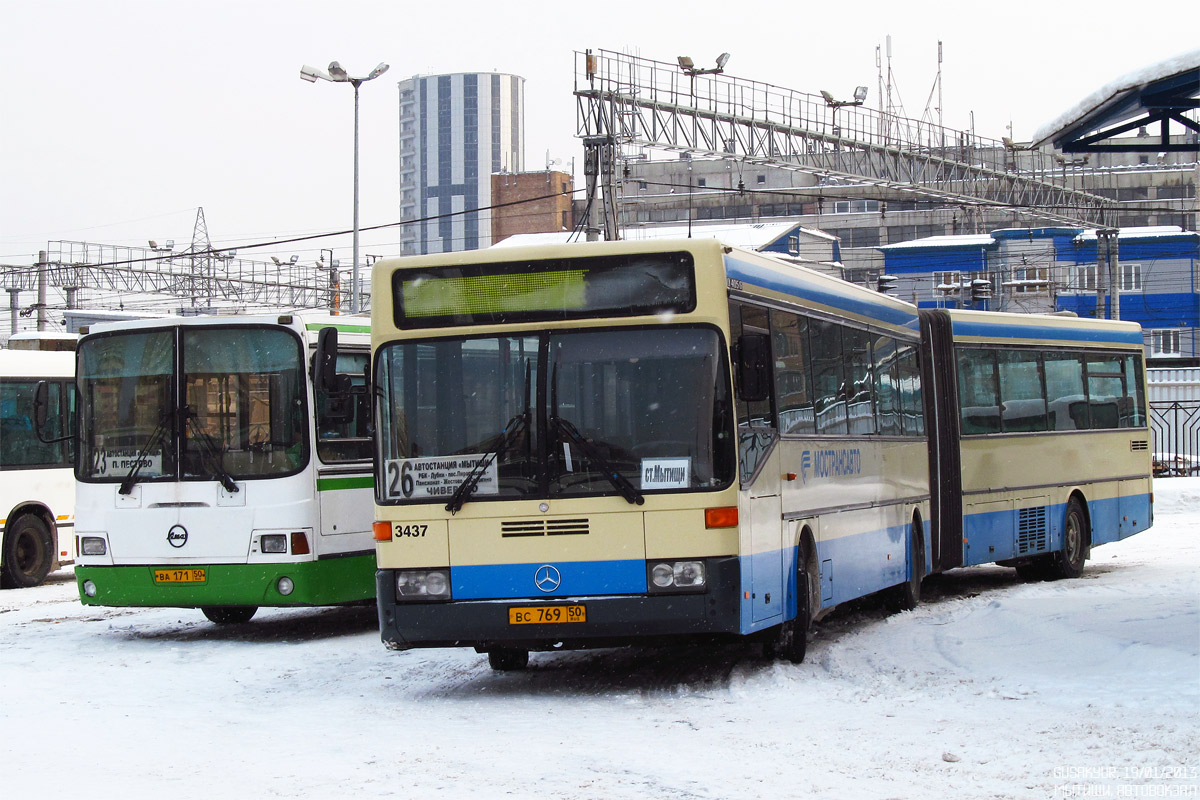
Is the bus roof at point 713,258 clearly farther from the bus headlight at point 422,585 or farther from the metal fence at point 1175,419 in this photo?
the metal fence at point 1175,419

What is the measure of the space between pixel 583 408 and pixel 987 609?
5239 mm

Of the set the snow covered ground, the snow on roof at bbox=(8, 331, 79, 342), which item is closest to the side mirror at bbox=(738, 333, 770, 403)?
the snow covered ground

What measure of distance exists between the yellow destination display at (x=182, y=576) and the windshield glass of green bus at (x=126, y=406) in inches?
34.5

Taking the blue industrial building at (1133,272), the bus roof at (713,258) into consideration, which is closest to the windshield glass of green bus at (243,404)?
the bus roof at (713,258)

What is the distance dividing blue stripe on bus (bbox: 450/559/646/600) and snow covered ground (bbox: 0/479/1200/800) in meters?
0.72

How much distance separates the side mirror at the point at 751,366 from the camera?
10.1 metres

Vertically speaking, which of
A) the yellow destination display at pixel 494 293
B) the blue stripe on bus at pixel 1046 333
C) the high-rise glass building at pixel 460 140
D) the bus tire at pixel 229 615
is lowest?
the bus tire at pixel 229 615

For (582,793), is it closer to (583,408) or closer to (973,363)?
(583,408)

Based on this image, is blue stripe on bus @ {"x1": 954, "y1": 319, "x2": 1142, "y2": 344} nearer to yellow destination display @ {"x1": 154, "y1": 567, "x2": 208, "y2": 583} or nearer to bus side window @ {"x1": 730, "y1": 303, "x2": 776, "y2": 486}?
bus side window @ {"x1": 730, "y1": 303, "x2": 776, "y2": 486}

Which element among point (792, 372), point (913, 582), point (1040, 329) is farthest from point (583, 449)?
point (1040, 329)

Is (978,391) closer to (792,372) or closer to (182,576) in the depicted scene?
(792,372)

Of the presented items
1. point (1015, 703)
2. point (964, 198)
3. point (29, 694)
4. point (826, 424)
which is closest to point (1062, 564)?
point (826, 424)

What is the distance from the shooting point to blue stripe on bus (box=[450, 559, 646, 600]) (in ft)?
32.8

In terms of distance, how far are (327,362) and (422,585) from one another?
2647 millimetres
